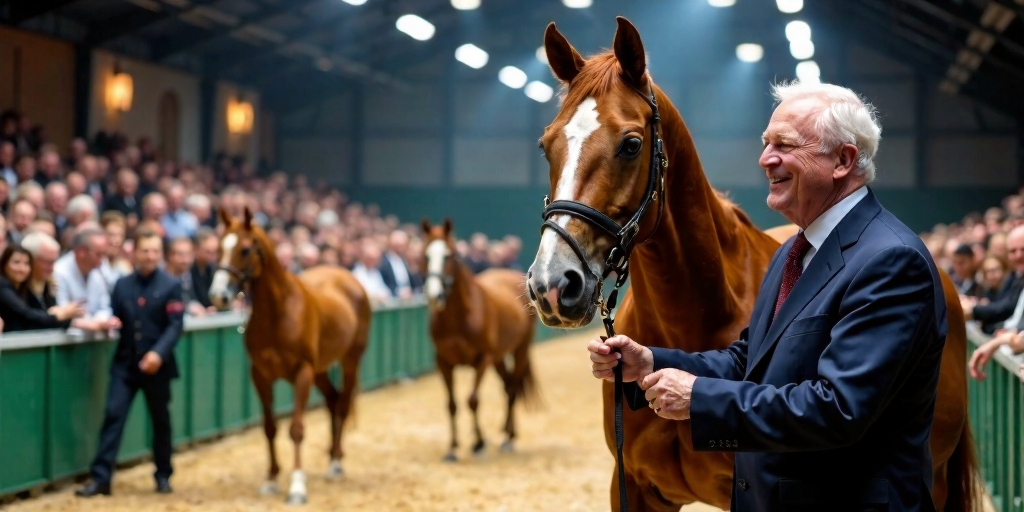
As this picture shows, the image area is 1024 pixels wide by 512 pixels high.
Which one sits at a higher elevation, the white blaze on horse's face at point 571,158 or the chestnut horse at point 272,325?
the white blaze on horse's face at point 571,158

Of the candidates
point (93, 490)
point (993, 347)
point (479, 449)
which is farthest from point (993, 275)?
point (93, 490)

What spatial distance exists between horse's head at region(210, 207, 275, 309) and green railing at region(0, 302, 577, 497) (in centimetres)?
92

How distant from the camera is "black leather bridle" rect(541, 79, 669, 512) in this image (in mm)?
2477

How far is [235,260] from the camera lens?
774cm

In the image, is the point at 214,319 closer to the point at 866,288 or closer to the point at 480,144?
the point at 866,288

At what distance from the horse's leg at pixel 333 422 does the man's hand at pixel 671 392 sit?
648 cm

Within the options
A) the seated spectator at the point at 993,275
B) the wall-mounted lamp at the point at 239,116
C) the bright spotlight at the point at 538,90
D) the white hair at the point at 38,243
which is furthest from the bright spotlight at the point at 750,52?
the white hair at the point at 38,243

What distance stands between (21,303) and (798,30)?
642 inches

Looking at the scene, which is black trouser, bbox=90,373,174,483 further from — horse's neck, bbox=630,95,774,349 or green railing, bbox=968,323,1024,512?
Result: green railing, bbox=968,323,1024,512

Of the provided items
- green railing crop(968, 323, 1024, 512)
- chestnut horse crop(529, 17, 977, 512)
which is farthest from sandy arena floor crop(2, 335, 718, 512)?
chestnut horse crop(529, 17, 977, 512)

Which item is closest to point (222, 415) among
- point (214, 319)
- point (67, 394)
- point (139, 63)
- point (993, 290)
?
point (214, 319)

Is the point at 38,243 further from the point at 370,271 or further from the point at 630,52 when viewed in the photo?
the point at 370,271

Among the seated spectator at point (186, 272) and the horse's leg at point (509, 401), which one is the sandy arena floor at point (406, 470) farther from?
the seated spectator at point (186, 272)

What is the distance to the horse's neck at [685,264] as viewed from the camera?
3166mm
